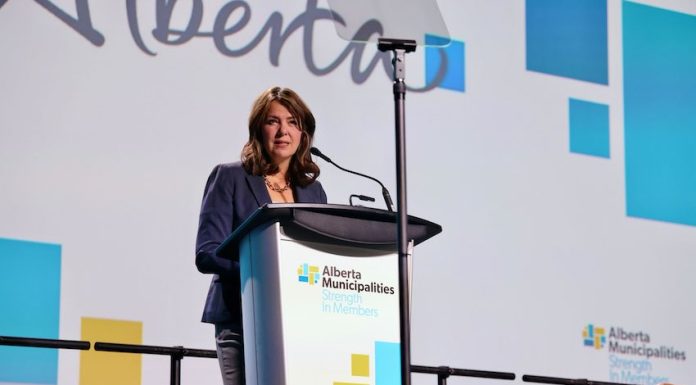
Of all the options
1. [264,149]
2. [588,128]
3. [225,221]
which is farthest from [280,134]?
[588,128]

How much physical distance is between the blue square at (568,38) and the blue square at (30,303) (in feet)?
7.61

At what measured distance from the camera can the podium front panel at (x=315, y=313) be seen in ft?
8.13

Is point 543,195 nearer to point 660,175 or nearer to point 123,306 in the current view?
point 660,175

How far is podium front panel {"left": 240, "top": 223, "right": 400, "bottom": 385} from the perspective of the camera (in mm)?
2477

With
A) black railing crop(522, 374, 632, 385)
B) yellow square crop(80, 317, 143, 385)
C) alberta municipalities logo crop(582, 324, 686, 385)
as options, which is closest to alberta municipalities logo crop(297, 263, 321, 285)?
yellow square crop(80, 317, 143, 385)

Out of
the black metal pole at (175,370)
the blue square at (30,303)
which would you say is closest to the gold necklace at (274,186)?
the black metal pole at (175,370)

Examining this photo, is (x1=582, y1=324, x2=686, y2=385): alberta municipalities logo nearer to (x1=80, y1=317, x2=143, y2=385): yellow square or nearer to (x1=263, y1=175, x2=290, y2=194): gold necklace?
(x1=80, y1=317, x2=143, y2=385): yellow square

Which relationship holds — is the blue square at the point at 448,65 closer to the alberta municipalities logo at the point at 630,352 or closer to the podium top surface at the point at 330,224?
the alberta municipalities logo at the point at 630,352

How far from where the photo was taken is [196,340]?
13.2 ft

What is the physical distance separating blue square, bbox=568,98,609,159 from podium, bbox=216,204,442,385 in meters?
2.74

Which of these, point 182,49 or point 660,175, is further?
point 660,175

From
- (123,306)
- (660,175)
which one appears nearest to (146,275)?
(123,306)

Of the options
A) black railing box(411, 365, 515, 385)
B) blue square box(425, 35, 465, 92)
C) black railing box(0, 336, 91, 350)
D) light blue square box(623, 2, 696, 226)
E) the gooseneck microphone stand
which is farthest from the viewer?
light blue square box(623, 2, 696, 226)

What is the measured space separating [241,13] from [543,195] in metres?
1.51
